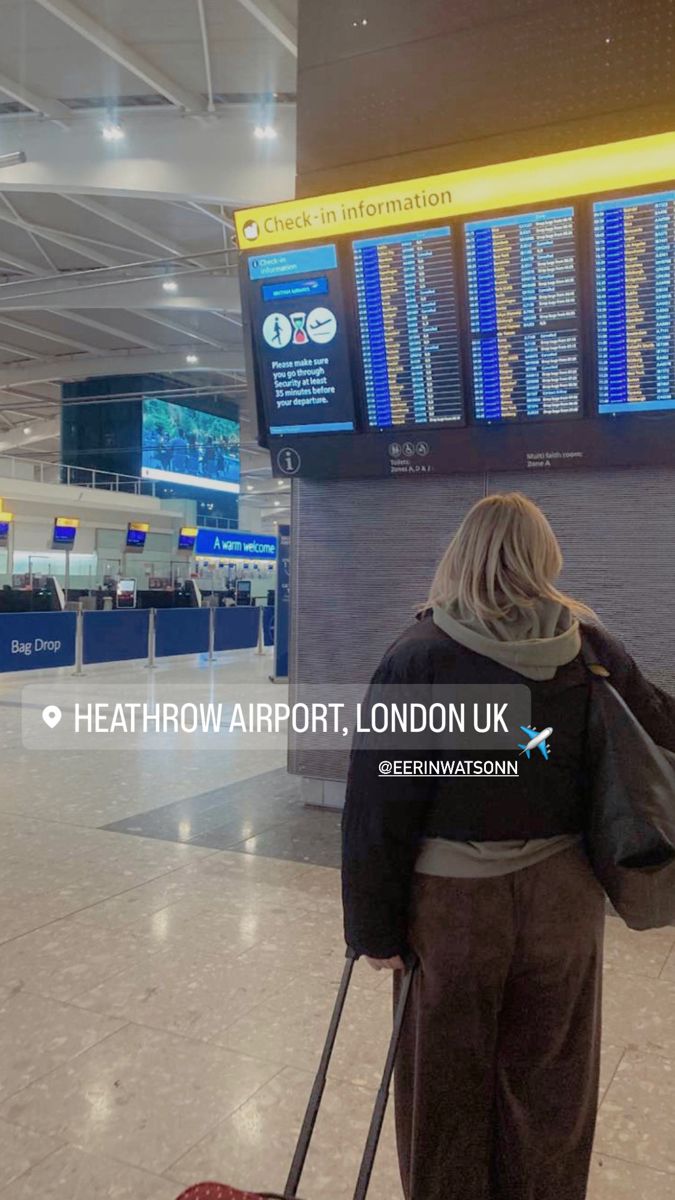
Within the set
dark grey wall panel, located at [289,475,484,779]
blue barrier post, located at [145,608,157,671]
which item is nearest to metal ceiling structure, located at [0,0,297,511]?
blue barrier post, located at [145,608,157,671]

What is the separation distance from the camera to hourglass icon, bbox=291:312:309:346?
17.3ft

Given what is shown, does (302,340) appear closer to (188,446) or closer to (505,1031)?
(505,1031)

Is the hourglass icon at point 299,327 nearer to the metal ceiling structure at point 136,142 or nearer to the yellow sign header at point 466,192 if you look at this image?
the yellow sign header at point 466,192

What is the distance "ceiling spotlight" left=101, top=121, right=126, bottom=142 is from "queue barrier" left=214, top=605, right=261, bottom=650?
7.70 meters

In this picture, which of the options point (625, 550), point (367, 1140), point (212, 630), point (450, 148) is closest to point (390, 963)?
point (367, 1140)

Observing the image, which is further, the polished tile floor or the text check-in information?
the text check-in information

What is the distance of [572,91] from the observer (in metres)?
4.66

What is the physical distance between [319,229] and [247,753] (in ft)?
14.9

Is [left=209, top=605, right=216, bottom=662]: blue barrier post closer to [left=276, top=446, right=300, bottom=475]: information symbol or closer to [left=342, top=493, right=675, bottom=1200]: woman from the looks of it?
[left=276, top=446, right=300, bottom=475]: information symbol

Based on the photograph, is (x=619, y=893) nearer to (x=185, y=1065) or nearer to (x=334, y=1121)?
(x=334, y=1121)

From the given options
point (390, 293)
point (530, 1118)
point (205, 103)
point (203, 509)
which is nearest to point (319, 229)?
point (390, 293)

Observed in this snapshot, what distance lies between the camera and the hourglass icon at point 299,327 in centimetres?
526

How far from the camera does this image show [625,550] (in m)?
4.73

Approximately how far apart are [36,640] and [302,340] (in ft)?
27.2
